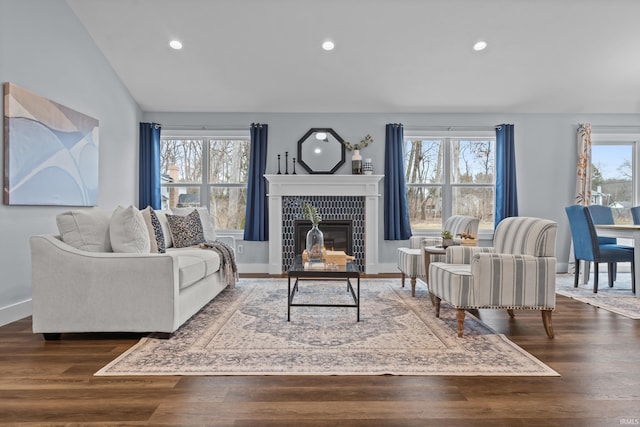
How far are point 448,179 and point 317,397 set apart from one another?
4704 millimetres

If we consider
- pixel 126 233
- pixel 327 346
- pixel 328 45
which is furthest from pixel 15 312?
pixel 328 45

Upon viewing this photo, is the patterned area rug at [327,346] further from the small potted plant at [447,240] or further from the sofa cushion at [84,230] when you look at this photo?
the sofa cushion at [84,230]

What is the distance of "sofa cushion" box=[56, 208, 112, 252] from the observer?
9.00ft

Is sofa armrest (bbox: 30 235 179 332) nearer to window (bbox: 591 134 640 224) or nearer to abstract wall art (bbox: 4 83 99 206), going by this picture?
abstract wall art (bbox: 4 83 99 206)

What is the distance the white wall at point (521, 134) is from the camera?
5648 mm

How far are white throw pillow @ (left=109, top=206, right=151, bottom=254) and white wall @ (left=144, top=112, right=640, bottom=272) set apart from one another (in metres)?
2.90

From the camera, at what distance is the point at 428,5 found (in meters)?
3.96

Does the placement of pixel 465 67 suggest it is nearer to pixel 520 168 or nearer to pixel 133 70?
pixel 520 168

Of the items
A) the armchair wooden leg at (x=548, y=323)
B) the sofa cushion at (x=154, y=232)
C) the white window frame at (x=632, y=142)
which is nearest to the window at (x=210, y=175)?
the sofa cushion at (x=154, y=232)

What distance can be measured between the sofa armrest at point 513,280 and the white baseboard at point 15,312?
12.0 feet

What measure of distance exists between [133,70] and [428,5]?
3.62m

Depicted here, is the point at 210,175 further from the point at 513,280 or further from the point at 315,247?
the point at 513,280

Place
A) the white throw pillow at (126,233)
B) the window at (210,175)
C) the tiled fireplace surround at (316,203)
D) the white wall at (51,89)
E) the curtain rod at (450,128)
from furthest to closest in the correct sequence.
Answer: the window at (210,175), the curtain rod at (450,128), the tiled fireplace surround at (316,203), the white wall at (51,89), the white throw pillow at (126,233)

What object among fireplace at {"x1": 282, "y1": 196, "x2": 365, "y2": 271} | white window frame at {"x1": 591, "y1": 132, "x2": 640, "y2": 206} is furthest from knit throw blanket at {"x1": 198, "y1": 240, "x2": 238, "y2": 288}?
white window frame at {"x1": 591, "y1": 132, "x2": 640, "y2": 206}
